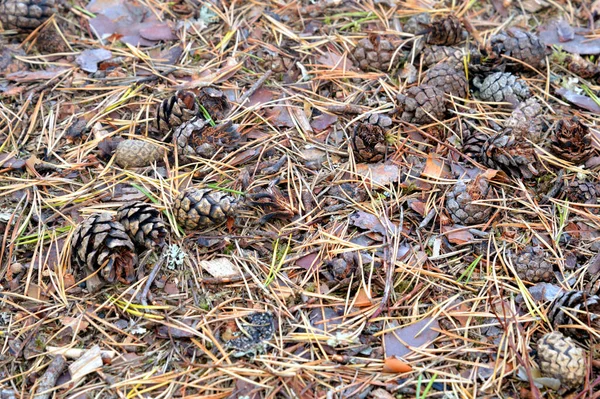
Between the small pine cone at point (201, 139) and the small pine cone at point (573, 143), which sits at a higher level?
the small pine cone at point (201, 139)

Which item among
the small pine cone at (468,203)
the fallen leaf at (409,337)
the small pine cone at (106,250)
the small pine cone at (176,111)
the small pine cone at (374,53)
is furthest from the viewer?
the small pine cone at (374,53)

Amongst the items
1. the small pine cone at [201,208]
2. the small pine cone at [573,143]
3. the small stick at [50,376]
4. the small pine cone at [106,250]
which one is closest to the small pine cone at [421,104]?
the small pine cone at [573,143]

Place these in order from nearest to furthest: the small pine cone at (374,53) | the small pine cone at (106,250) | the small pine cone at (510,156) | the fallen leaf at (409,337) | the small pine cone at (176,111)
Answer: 1. the fallen leaf at (409,337)
2. the small pine cone at (106,250)
3. the small pine cone at (510,156)
4. the small pine cone at (176,111)
5. the small pine cone at (374,53)

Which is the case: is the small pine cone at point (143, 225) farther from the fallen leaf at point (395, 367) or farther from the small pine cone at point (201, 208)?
the fallen leaf at point (395, 367)

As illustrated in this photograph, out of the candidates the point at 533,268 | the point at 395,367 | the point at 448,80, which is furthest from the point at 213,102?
the point at 533,268

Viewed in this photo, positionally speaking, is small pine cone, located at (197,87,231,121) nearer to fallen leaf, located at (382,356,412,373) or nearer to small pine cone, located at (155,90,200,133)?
small pine cone, located at (155,90,200,133)

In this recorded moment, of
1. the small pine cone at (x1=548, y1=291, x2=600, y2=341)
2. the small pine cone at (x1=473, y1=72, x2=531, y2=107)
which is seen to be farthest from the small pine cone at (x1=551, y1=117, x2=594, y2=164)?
the small pine cone at (x1=548, y1=291, x2=600, y2=341)

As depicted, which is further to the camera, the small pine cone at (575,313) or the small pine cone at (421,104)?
the small pine cone at (421,104)

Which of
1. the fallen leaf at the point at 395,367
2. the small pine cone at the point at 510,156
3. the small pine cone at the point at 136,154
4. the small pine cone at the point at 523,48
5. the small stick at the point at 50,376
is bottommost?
the fallen leaf at the point at 395,367
